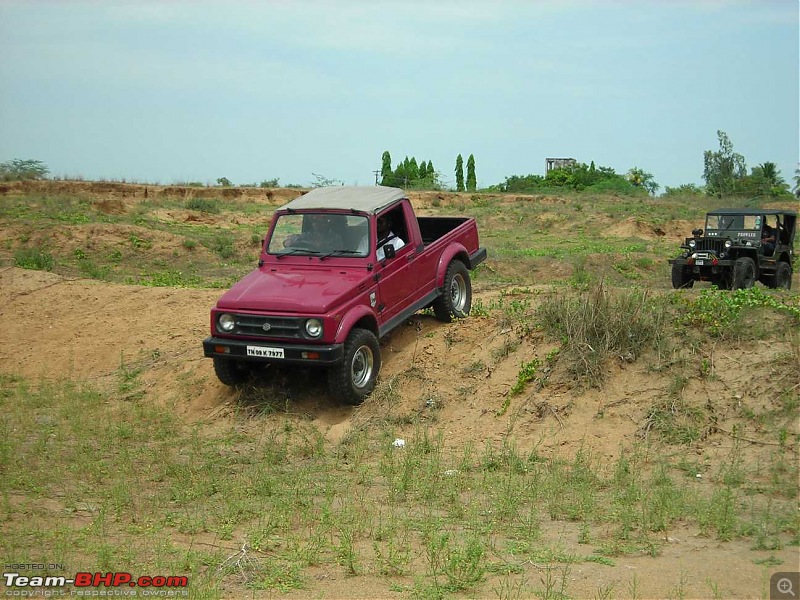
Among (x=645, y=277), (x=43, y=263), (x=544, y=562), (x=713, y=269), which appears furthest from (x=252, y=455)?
(x=645, y=277)

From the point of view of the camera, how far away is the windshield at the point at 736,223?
58.6 feet

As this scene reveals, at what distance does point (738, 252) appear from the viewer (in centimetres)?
A: 1723

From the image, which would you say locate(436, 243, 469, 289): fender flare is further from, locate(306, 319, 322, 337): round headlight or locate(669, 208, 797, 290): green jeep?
locate(669, 208, 797, 290): green jeep

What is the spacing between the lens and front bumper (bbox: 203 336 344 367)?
332 inches

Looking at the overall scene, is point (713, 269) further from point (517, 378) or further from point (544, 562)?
point (544, 562)

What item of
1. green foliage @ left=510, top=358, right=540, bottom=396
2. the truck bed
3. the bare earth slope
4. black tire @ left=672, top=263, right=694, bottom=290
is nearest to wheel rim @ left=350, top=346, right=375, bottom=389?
the bare earth slope

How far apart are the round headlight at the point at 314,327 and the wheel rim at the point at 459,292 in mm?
2881

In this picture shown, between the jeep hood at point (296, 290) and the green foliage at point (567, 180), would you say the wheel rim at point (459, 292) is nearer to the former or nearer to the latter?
the jeep hood at point (296, 290)

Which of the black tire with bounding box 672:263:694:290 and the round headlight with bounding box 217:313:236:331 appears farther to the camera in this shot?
the black tire with bounding box 672:263:694:290

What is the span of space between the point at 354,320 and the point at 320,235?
1425mm

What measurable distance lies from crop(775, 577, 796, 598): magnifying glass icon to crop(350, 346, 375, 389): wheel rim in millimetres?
4962

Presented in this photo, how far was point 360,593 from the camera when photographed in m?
4.94

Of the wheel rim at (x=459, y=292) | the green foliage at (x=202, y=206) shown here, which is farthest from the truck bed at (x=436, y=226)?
the green foliage at (x=202, y=206)

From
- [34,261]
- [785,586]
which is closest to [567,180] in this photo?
[34,261]
